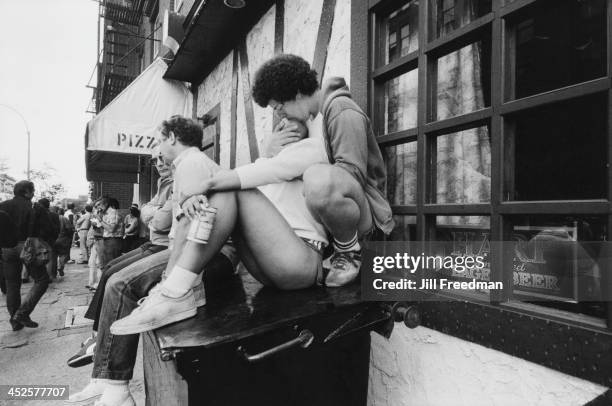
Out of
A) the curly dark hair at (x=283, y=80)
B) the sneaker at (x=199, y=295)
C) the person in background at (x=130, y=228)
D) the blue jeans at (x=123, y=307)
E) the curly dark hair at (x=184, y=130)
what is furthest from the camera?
the person in background at (x=130, y=228)

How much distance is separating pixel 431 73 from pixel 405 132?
0.33m

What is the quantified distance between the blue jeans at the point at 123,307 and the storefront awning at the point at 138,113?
4.20 m

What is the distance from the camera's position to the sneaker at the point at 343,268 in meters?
1.73

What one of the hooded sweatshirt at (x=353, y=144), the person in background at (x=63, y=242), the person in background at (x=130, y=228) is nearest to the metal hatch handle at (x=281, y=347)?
the hooded sweatshirt at (x=353, y=144)

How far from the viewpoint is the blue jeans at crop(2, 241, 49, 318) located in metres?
4.48

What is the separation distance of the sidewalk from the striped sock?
203 centimetres

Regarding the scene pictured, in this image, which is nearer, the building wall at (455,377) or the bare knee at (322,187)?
the building wall at (455,377)

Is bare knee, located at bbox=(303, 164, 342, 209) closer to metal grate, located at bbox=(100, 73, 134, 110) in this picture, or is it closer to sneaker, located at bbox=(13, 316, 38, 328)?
sneaker, located at bbox=(13, 316, 38, 328)

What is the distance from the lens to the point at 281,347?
3.97ft

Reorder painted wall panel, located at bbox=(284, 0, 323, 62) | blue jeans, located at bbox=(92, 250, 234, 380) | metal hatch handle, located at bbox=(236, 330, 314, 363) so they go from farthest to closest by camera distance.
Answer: painted wall panel, located at bbox=(284, 0, 323, 62), blue jeans, located at bbox=(92, 250, 234, 380), metal hatch handle, located at bbox=(236, 330, 314, 363)

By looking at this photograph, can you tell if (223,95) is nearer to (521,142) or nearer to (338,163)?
(338,163)

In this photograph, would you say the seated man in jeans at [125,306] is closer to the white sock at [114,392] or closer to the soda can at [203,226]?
the white sock at [114,392]

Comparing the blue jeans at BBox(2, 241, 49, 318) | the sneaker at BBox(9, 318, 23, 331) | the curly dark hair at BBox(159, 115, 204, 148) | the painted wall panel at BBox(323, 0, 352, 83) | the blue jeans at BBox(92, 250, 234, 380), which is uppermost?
the painted wall panel at BBox(323, 0, 352, 83)

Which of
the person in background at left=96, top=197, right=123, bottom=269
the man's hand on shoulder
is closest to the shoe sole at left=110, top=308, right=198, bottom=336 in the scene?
the man's hand on shoulder
